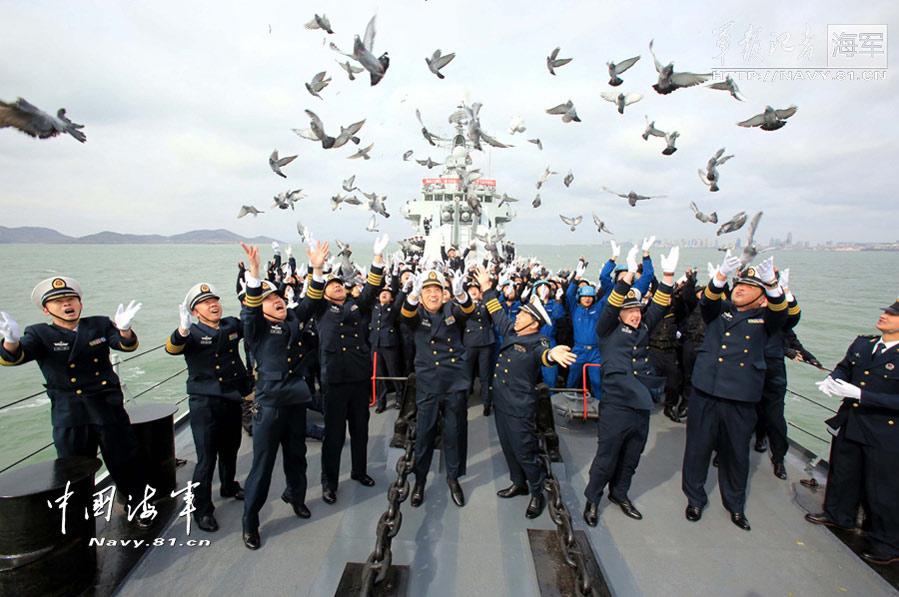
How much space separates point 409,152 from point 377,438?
689 centimetres

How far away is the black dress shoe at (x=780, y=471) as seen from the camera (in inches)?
168

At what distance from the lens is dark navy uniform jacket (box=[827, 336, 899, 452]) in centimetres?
311

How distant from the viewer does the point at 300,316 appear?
3.57m

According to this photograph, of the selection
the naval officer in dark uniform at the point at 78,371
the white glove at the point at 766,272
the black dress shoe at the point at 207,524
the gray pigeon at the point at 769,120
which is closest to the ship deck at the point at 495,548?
the black dress shoe at the point at 207,524

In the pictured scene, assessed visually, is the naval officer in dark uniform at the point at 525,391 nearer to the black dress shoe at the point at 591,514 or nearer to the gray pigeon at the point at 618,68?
the black dress shoe at the point at 591,514

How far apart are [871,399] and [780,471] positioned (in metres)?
1.55

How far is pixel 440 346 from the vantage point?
3.90 meters

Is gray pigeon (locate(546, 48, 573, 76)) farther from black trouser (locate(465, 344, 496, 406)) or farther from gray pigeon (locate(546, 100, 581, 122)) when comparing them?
black trouser (locate(465, 344, 496, 406))

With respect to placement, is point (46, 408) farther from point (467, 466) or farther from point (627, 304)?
point (627, 304)

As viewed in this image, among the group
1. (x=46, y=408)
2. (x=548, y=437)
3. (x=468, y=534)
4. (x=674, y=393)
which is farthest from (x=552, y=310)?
(x=46, y=408)

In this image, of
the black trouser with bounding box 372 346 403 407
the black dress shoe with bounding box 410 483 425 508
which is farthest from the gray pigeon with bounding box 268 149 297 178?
the black dress shoe with bounding box 410 483 425 508

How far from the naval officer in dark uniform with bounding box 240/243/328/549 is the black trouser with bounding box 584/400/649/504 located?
235 cm

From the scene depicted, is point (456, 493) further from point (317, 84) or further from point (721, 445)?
point (317, 84)

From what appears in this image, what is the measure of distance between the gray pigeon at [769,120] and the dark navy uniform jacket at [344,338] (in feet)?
15.1
